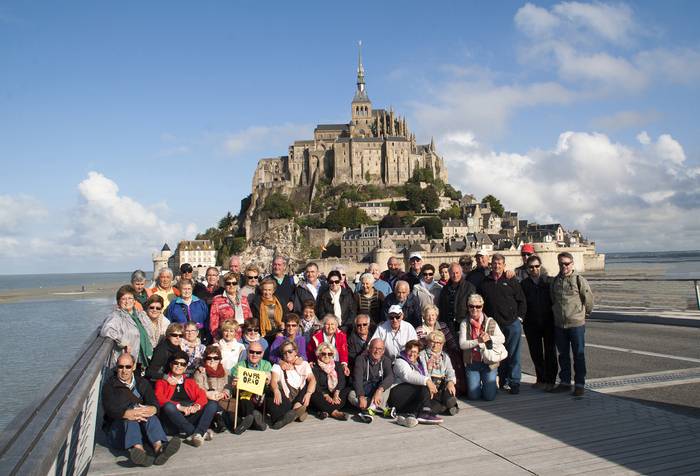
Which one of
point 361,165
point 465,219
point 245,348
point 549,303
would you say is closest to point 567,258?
point 549,303

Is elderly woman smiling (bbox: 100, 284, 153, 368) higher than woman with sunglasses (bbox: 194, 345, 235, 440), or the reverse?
elderly woman smiling (bbox: 100, 284, 153, 368)

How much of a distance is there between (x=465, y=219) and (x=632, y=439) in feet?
247

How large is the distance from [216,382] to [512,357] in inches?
143

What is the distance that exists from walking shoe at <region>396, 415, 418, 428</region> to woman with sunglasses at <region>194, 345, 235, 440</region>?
168 cm

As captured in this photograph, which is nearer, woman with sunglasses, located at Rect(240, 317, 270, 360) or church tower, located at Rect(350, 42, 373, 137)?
woman with sunglasses, located at Rect(240, 317, 270, 360)

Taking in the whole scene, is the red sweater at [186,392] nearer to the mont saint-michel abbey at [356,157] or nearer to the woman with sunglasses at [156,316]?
the woman with sunglasses at [156,316]

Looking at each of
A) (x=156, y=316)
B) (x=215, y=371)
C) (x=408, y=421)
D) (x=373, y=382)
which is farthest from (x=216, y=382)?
(x=408, y=421)

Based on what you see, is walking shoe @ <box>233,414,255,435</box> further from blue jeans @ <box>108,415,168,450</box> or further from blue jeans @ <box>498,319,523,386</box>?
blue jeans @ <box>498,319,523,386</box>

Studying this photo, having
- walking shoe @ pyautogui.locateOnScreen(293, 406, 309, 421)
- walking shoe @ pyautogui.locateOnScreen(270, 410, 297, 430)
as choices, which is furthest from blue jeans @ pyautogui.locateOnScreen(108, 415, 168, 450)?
walking shoe @ pyautogui.locateOnScreen(293, 406, 309, 421)

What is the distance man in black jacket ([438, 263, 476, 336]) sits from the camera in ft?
23.2

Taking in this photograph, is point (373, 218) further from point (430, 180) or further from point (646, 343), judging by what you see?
point (646, 343)

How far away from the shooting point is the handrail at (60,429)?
2.84 meters

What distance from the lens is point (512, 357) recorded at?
276 inches

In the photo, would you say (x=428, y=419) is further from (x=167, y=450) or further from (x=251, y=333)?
(x=167, y=450)
